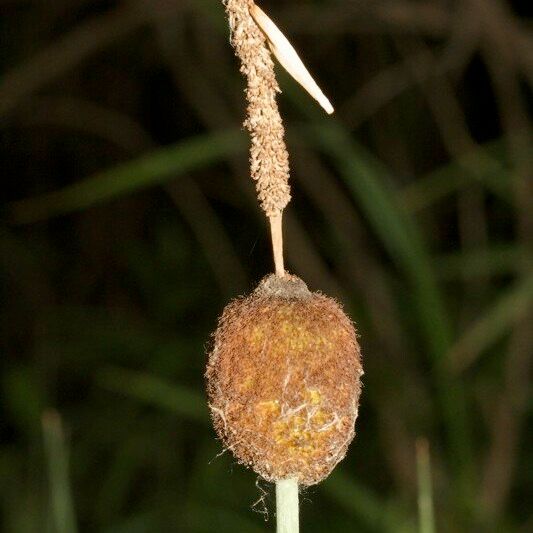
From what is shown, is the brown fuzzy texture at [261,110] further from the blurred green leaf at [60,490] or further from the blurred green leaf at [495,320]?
the blurred green leaf at [495,320]

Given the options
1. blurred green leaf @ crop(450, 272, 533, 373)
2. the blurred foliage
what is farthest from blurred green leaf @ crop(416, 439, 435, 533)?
blurred green leaf @ crop(450, 272, 533, 373)

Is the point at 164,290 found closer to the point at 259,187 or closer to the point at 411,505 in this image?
the point at 411,505

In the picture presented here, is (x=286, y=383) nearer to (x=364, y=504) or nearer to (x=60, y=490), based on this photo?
(x=60, y=490)

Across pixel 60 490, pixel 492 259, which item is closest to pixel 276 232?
pixel 60 490

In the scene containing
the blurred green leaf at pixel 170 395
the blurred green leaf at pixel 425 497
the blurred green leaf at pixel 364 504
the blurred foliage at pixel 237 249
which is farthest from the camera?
the blurred foliage at pixel 237 249

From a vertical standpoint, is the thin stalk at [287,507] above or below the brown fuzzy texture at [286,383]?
below

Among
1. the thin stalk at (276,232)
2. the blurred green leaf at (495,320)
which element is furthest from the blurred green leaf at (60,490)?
the blurred green leaf at (495,320)
